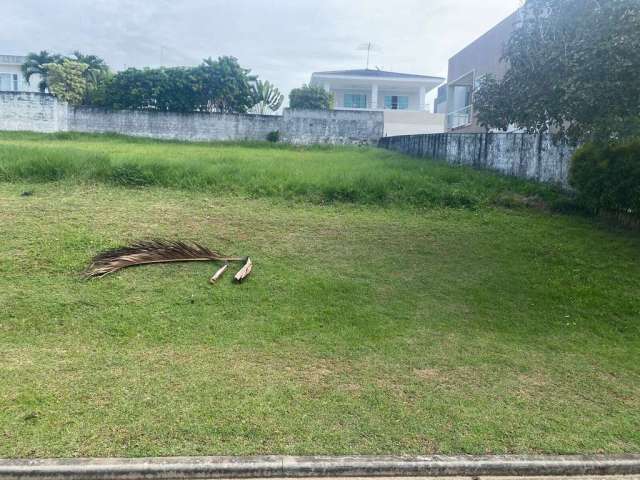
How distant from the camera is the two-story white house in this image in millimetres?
29969

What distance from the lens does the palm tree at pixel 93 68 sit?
979 inches

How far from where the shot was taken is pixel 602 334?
15.9 feet

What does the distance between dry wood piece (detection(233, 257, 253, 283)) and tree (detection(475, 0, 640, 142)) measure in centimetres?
382

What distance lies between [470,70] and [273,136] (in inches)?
317

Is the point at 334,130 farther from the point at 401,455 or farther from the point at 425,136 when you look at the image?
the point at 401,455

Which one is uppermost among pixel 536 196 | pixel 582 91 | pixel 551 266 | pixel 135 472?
pixel 582 91

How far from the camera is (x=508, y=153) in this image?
1139cm

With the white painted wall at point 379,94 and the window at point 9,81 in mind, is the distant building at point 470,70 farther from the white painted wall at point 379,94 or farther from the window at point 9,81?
the window at point 9,81

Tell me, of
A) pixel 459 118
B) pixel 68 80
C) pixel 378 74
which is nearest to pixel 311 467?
pixel 459 118

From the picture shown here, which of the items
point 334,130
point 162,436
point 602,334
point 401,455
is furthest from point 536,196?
point 334,130

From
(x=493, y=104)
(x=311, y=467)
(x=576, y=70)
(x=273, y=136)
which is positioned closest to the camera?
(x=311, y=467)

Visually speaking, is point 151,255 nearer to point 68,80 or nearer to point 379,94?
point 68,80

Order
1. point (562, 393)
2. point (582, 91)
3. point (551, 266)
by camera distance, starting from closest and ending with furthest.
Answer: point (562, 393)
point (582, 91)
point (551, 266)

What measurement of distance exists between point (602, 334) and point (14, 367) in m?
5.35
